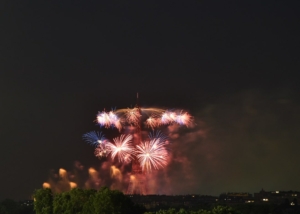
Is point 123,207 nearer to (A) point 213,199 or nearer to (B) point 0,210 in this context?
(B) point 0,210

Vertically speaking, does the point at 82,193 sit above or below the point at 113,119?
below

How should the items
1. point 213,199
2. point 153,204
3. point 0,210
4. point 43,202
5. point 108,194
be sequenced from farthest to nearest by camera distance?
point 213,199, point 153,204, point 0,210, point 43,202, point 108,194

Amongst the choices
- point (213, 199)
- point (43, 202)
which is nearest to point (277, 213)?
point (43, 202)

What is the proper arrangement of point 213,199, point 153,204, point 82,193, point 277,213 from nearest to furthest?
point 82,193 < point 277,213 < point 153,204 < point 213,199

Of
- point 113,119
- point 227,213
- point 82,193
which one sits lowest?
point 227,213

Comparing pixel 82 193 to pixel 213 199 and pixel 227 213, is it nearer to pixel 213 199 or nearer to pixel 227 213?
pixel 227 213

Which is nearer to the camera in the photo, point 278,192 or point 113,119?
point 113,119

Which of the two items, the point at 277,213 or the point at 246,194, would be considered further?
the point at 246,194

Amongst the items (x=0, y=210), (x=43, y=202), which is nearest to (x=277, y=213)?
(x=43, y=202)

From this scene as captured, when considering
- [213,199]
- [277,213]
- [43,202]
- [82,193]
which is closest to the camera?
[82,193]
